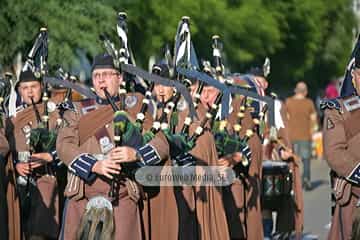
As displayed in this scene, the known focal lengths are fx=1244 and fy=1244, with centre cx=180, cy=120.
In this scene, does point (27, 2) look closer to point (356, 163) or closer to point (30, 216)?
point (30, 216)

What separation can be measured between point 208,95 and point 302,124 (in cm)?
979

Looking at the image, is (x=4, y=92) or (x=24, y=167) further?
(x=24, y=167)

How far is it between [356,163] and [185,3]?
16632 millimetres

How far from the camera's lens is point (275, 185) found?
13.8m

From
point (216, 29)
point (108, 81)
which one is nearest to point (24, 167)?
point (108, 81)

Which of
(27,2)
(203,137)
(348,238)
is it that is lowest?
(348,238)

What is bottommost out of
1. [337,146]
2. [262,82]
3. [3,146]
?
[337,146]

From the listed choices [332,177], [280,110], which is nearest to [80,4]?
[280,110]

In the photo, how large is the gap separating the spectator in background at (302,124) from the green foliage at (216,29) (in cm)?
331

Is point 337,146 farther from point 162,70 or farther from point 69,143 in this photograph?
point 162,70

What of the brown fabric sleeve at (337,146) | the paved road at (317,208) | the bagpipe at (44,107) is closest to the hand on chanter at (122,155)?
the brown fabric sleeve at (337,146)

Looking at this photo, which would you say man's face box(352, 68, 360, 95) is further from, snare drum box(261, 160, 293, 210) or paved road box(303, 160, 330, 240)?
paved road box(303, 160, 330, 240)

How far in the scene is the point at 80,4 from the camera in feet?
61.3

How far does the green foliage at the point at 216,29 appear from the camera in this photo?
1856 centimetres
